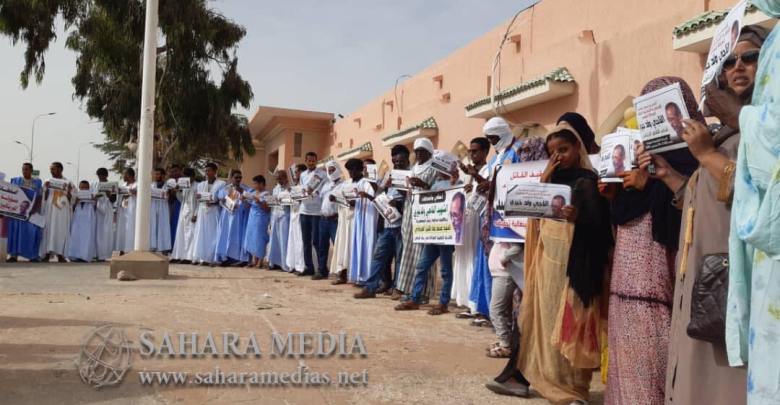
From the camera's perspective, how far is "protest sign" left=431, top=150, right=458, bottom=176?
6324 mm

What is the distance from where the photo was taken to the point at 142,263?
28.2 ft

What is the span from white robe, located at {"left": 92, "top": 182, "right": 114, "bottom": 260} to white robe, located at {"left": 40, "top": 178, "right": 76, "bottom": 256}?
1.72 feet

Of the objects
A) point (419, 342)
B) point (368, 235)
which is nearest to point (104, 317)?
point (419, 342)

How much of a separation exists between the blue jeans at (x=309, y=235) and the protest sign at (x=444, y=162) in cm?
389

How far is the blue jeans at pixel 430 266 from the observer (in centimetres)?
657

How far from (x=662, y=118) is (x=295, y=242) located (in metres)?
8.61

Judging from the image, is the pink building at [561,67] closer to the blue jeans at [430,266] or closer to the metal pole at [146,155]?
the blue jeans at [430,266]

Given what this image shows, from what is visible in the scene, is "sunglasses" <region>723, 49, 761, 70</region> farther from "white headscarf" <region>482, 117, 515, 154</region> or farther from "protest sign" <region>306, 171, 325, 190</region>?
"protest sign" <region>306, 171, 325, 190</region>

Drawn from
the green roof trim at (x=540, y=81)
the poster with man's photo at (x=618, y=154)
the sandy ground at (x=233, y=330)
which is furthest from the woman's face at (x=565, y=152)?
the green roof trim at (x=540, y=81)

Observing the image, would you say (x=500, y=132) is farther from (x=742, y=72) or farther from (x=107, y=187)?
(x=107, y=187)

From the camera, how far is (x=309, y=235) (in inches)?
396

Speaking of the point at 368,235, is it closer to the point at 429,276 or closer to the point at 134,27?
the point at 429,276

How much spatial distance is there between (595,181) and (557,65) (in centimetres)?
614

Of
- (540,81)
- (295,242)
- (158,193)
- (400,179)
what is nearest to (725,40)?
(400,179)
